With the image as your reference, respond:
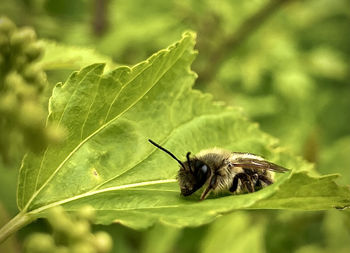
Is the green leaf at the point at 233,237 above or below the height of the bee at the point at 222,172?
above

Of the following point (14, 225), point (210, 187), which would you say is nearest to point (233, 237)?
point (210, 187)

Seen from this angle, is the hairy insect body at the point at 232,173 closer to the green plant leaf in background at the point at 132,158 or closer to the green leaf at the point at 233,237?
the green plant leaf in background at the point at 132,158

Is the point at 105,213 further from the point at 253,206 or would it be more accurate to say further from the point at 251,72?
the point at 251,72

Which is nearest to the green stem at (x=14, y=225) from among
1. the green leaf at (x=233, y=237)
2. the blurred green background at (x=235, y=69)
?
the blurred green background at (x=235, y=69)

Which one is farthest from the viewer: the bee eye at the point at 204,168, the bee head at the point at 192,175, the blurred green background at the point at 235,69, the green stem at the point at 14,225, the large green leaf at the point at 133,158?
the blurred green background at the point at 235,69

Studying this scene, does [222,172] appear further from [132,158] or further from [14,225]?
[14,225]

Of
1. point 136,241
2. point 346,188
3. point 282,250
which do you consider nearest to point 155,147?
point 346,188
